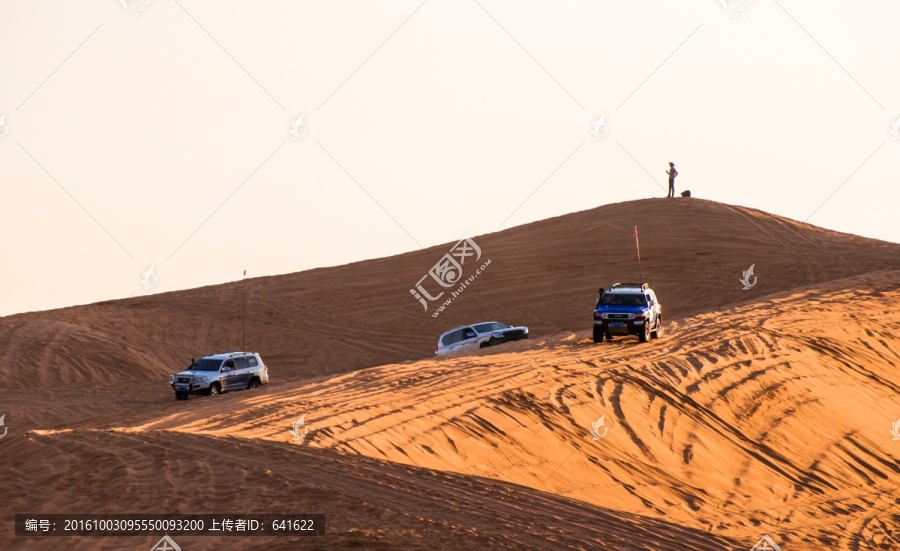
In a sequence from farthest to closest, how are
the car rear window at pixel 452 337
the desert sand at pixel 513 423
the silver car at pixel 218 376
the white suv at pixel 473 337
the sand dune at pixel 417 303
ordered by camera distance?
the sand dune at pixel 417 303 < the car rear window at pixel 452 337 < the white suv at pixel 473 337 < the silver car at pixel 218 376 < the desert sand at pixel 513 423

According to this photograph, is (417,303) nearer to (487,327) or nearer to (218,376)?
(487,327)

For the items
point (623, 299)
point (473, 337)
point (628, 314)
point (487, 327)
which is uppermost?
point (623, 299)

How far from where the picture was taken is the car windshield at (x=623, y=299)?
27.4 m

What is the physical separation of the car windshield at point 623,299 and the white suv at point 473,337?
443cm

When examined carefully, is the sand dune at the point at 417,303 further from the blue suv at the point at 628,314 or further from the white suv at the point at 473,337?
the blue suv at the point at 628,314

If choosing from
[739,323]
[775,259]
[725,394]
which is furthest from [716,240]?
[725,394]

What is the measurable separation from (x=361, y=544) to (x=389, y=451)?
223 inches

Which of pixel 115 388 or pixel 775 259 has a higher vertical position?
pixel 775 259

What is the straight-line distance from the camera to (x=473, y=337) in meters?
30.5

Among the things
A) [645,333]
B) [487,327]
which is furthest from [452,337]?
[645,333]

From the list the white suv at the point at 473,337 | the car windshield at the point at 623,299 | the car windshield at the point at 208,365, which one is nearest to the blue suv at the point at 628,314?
the car windshield at the point at 623,299

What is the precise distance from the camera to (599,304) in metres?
27.9

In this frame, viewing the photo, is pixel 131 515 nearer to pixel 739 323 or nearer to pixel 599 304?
pixel 599 304

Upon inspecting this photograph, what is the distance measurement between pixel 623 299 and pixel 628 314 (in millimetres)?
727
